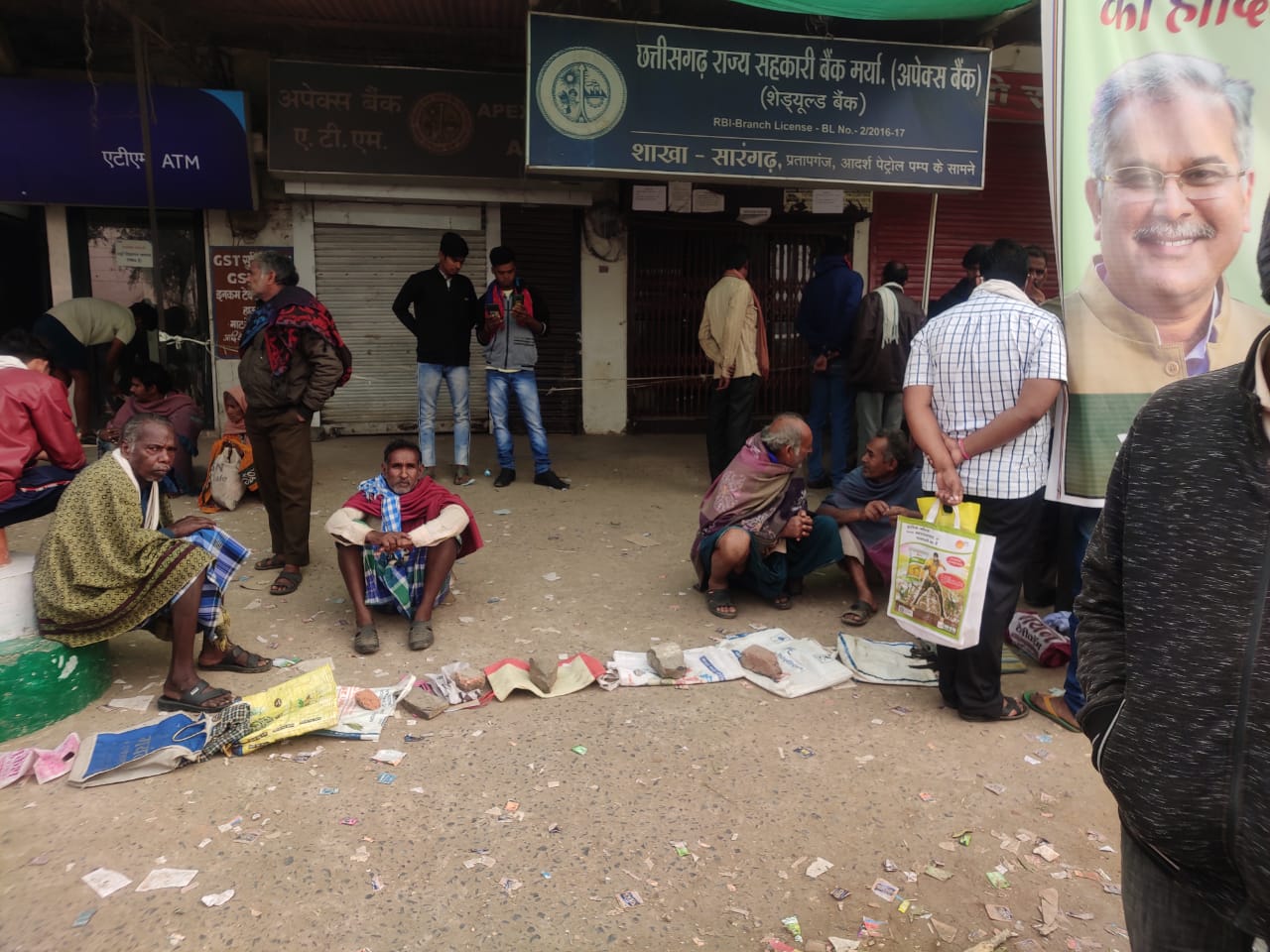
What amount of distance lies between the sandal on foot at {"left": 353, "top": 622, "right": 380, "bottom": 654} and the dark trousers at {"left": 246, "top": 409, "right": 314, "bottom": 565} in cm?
116

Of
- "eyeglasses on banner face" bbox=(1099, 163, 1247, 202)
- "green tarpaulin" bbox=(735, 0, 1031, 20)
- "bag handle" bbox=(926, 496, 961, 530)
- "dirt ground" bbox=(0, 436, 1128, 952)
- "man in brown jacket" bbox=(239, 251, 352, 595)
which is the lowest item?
"dirt ground" bbox=(0, 436, 1128, 952)

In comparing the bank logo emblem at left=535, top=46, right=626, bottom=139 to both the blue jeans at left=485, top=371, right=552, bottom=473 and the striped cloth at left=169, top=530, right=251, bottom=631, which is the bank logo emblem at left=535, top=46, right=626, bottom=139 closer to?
the blue jeans at left=485, top=371, right=552, bottom=473

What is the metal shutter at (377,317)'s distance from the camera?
9.15 meters

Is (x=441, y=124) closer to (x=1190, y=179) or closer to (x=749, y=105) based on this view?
(x=749, y=105)

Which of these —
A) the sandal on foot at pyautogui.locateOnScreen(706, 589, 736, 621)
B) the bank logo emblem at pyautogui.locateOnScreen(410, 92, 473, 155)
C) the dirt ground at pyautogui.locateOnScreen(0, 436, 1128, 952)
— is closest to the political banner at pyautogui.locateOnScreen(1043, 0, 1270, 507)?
the dirt ground at pyautogui.locateOnScreen(0, 436, 1128, 952)

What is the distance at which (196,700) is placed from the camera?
12.2 ft

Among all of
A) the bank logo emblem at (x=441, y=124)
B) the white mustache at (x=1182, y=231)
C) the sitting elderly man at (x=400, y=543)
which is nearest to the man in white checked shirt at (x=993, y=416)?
the white mustache at (x=1182, y=231)

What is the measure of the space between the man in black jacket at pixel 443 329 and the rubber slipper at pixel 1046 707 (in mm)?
4871

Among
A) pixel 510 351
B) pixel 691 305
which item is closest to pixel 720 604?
pixel 510 351

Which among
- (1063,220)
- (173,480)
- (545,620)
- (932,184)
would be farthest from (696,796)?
(173,480)

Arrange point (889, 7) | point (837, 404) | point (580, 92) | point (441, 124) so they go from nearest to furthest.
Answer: point (889, 7) < point (580, 92) < point (837, 404) < point (441, 124)

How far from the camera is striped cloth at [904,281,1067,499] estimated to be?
3.46m

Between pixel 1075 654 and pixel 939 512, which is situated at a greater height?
pixel 939 512

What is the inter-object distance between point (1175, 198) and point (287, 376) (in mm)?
4331
